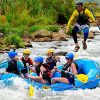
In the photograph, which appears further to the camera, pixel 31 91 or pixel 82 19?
pixel 82 19

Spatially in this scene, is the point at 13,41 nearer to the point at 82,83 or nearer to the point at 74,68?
the point at 74,68

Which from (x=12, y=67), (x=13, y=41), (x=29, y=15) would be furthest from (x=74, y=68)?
(x=29, y=15)

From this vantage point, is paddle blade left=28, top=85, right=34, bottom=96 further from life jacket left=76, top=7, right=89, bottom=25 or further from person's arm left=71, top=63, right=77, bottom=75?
life jacket left=76, top=7, right=89, bottom=25

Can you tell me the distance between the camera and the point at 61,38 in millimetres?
24594

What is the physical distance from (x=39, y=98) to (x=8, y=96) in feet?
2.73

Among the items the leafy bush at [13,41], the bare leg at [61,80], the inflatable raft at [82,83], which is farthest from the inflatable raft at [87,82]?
the leafy bush at [13,41]

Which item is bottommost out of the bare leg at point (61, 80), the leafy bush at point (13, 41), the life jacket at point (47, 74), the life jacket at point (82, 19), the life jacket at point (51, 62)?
the leafy bush at point (13, 41)

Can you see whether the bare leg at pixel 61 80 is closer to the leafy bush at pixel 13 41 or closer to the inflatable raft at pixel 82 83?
the inflatable raft at pixel 82 83

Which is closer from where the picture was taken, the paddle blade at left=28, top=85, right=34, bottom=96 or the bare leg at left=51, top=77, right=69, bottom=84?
the paddle blade at left=28, top=85, right=34, bottom=96

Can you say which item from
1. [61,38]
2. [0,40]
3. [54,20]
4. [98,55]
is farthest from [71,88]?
[54,20]

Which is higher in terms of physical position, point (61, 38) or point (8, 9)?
point (8, 9)

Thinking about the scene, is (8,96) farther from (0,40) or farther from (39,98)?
(0,40)

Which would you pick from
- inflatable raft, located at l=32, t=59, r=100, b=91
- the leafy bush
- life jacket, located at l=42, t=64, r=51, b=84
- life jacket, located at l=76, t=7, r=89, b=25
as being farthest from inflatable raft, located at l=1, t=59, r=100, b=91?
the leafy bush

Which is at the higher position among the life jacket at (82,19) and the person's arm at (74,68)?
the life jacket at (82,19)
